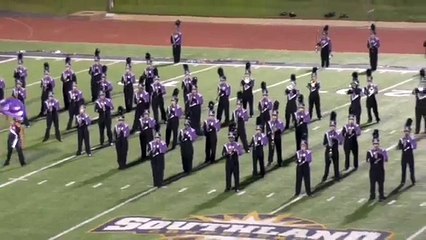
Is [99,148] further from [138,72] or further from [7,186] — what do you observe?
[138,72]

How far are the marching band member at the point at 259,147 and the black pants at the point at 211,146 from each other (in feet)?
4.57

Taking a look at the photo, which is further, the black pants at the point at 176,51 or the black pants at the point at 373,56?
the black pants at the point at 176,51

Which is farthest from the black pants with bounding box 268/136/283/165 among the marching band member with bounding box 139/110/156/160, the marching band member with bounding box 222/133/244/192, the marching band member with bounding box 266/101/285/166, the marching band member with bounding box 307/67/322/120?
the marching band member with bounding box 307/67/322/120

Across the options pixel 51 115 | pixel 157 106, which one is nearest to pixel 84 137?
pixel 51 115

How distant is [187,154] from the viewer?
29.6 metres

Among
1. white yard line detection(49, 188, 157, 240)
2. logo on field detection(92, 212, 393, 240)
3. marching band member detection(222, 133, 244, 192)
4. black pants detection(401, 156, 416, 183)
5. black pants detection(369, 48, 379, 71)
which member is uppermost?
black pants detection(369, 48, 379, 71)

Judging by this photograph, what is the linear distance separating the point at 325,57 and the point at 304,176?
1473cm

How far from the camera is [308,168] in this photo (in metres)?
27.6

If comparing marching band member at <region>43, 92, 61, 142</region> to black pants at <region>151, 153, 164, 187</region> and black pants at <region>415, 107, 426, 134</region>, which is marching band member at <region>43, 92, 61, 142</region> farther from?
black pants at <region>415, 107, 426, 134</region>

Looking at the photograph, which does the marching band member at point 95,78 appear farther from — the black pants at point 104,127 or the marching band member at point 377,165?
the marching band member at point 377,165

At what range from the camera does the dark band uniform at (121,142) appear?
30.1 m

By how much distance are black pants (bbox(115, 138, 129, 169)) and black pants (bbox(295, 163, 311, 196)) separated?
417 cm

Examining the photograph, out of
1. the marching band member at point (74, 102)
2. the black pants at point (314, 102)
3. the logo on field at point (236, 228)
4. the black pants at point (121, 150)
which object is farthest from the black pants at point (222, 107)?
the logo on field at point (236, 228)

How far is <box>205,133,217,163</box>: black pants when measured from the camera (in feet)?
99.9
